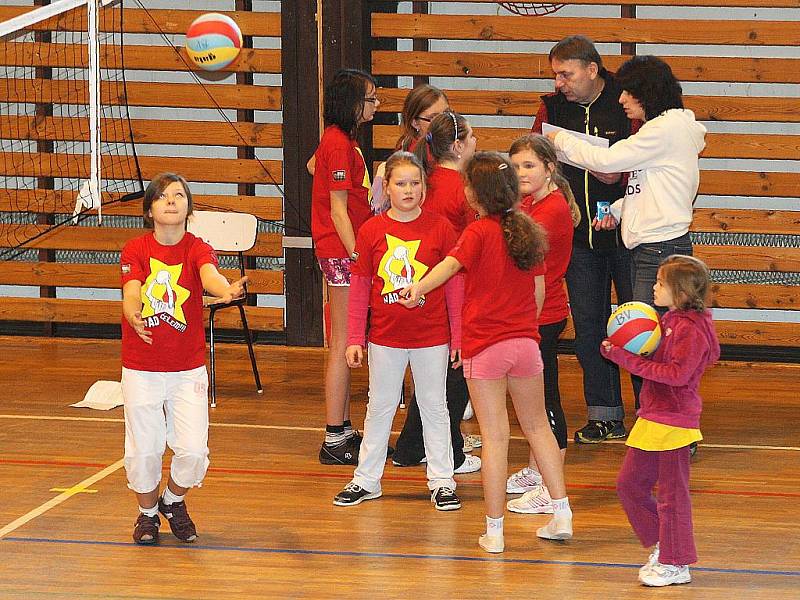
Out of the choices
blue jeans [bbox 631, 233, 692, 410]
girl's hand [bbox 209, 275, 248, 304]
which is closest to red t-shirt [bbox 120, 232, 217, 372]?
girl's hand [bbox 209, 275, 248, 304]

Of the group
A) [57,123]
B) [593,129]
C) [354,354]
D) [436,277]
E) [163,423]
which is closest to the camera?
[436,277]

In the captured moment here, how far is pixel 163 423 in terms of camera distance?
4633 millimetres

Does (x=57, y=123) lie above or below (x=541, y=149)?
above

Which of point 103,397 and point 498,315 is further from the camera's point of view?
point 103,397

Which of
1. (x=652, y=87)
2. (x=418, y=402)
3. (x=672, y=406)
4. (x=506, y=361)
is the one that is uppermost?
(x=652, y=87)

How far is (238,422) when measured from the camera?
6.76 m

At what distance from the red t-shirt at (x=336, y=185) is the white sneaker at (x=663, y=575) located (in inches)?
88.1

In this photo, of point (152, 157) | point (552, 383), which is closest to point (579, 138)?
point (552, 383)

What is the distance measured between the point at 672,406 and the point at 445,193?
1640mm

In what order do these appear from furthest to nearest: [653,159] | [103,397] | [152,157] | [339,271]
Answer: [152,157]
[103,397]
[339,271]
[653,159]

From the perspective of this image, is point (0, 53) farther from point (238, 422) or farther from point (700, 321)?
point (700, 321)

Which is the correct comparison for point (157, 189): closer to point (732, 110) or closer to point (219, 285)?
point (219, 285)

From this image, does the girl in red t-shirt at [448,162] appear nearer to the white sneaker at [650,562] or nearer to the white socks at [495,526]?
the white socks at [495,526]

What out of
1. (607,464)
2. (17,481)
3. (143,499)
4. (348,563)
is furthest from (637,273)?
(17,481)
